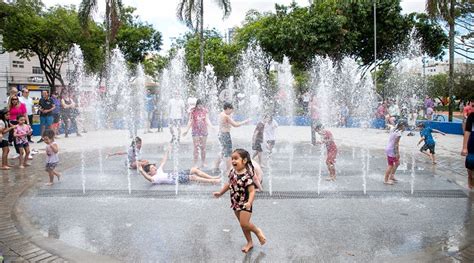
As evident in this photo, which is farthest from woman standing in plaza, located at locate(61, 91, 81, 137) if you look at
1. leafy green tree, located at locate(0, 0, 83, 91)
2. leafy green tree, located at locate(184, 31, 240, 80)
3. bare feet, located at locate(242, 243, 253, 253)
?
leafy green tree, located at locate(184, 31, 240, 80)

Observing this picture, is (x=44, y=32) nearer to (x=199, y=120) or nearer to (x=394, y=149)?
(x=199, y=120)

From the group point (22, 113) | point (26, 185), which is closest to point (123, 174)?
point (26, 185)

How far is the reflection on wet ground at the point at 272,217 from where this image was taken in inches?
173

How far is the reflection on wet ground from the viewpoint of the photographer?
4398 millimetres

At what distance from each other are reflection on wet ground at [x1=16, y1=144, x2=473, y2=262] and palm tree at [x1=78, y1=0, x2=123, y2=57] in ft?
48.3

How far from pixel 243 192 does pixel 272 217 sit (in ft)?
4.64

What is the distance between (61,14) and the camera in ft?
101

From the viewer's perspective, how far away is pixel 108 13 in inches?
842

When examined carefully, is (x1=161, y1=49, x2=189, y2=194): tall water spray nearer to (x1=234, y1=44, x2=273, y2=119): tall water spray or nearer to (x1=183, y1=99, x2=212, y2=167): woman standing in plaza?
(x1=183, y1=99, x2=212, y2=167): woman standing in plaza

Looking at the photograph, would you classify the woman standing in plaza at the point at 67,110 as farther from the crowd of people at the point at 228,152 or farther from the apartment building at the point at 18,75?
Result: the apartment building at the point at 18,75

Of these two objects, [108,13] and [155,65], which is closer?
[108,13]

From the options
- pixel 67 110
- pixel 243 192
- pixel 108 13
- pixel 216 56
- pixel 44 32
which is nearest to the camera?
pixel 243 192

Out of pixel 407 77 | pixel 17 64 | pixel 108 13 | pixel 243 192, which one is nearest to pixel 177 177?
pixel 243 192

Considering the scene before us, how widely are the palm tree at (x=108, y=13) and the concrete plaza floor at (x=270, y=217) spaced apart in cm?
1404
